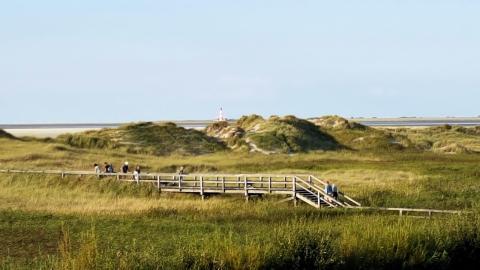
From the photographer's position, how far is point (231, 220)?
2984cm

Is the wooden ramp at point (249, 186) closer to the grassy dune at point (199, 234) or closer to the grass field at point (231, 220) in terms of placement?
the grass field at point (231, 220)

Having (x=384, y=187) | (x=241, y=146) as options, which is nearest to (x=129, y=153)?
(x=241, y=146)

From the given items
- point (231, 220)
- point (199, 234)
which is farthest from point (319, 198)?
point (199, 234)

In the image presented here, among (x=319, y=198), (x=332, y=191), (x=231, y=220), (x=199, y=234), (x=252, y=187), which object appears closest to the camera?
(x=199, y=234)

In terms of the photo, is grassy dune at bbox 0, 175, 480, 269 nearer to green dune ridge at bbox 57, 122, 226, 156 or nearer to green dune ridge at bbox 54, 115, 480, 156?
green dune ridge at bbox 57, 122, 226, 156

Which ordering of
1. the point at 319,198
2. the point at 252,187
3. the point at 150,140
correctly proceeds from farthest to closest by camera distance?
1. the point at 150,140
2. the point at 252,187
3. the point at 319,198

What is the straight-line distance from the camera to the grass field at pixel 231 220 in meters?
15.3

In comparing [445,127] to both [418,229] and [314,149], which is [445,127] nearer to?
[314,149]

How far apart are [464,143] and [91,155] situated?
54679 mm

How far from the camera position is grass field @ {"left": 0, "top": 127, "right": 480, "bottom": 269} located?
50.1 ft

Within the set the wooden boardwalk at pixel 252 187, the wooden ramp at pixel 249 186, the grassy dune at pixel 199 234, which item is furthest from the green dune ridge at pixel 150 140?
the grassy dune at pixel 199 234

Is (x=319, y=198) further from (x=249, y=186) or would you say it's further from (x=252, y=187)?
(x=249, y=186)

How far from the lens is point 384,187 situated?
137ft

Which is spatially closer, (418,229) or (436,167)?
(418,229)
